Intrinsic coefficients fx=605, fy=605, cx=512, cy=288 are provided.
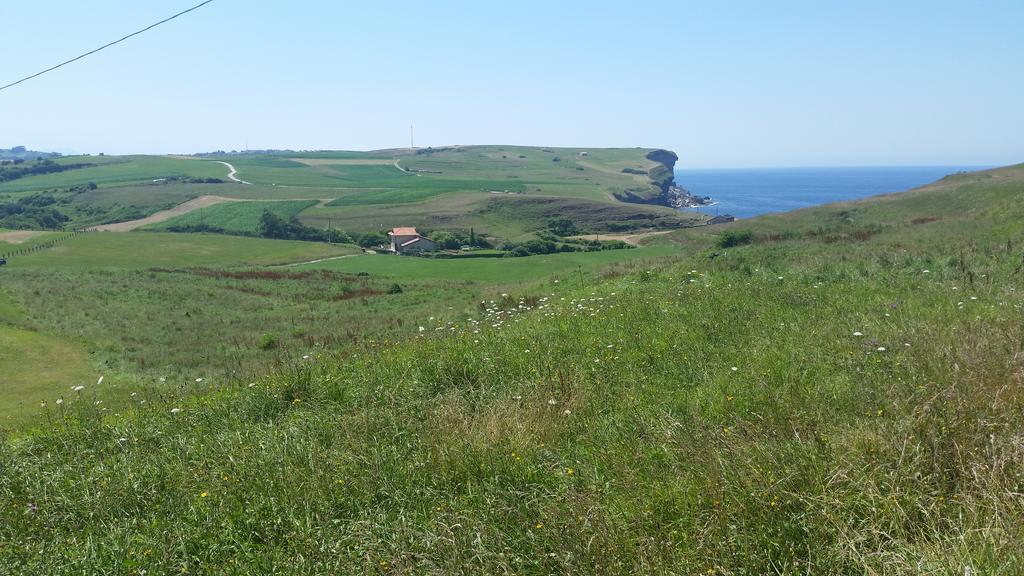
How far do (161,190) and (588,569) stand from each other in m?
143

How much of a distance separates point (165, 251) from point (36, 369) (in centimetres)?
5700

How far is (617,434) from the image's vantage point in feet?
16.5

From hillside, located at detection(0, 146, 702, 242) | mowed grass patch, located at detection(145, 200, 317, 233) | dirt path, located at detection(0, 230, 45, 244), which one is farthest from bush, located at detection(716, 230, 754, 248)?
mowed grass patch, located at detection(145, 200, 317, 233)

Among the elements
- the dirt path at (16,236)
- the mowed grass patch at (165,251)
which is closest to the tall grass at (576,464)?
the mowed grass patch at (165,251)

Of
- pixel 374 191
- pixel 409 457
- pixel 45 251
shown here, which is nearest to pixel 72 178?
pixel 374 191

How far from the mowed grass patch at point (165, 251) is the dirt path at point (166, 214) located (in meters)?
11.0

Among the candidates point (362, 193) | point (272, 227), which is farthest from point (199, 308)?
point (362, 193)

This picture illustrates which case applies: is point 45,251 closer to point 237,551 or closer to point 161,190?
point 161,190

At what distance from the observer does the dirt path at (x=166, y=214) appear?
9062cm

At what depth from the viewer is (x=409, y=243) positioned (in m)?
80.2

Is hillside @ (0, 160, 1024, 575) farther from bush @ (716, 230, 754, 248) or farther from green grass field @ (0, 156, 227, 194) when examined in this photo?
green grass field @ (0, 156, 227, 194)

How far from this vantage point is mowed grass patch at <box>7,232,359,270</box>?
197 ft

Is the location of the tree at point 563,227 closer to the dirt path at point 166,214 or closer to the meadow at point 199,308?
the meadow at point 199,308

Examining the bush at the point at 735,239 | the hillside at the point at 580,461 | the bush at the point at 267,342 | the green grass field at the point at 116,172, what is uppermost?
the green grass field at the point at 116,172
